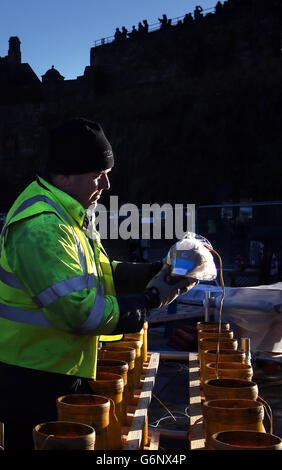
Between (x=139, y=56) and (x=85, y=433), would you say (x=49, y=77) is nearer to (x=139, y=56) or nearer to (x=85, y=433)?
(x=139, y=56)

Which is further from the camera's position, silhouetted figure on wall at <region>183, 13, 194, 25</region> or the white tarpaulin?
silhouetted figure on wall at <region>183, 13, 194, 25</region>

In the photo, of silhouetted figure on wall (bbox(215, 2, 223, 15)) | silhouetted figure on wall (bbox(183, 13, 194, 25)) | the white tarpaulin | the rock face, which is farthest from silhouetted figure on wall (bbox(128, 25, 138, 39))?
the white tarpaulin

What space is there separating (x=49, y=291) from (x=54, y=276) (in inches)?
2.1

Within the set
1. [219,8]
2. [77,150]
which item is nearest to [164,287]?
[77,150]

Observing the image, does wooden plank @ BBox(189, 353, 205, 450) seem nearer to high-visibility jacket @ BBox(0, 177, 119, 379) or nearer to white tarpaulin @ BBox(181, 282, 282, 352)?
high-visibility jacket @ BBox(0, 177, 119, 379)

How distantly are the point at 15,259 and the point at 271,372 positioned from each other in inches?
192

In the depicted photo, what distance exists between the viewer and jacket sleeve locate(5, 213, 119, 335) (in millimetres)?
1941

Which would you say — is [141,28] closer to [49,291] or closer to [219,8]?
[219,8]

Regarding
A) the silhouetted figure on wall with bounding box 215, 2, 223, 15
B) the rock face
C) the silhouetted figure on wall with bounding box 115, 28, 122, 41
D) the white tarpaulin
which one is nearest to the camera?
the white tarpaulin

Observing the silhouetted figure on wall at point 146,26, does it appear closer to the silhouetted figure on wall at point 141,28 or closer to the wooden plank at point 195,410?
the silhouetted figure on wall at point 141,28

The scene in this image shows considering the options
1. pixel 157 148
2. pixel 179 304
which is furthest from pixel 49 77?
pixel 179 304

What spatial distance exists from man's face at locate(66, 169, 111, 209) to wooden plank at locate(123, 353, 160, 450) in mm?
922

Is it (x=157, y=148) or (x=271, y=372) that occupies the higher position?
(x=157, y=148)

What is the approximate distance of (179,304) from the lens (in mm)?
7648
